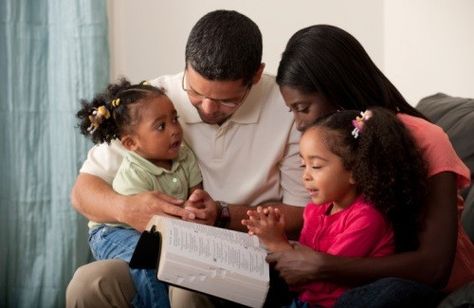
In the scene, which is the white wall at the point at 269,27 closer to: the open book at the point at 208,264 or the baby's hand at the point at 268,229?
the baby's hand at the point at 268,229

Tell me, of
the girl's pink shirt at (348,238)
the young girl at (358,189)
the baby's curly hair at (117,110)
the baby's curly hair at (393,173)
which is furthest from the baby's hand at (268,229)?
the baby's curly hair at (117,110)

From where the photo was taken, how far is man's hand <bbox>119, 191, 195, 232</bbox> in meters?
1.70

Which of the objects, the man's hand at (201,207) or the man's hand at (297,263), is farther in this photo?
the man's hand at (201,207)

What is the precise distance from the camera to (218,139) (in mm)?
1968

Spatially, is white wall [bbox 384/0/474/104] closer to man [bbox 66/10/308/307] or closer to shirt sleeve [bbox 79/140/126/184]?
man [bbox 66/10/308/307]

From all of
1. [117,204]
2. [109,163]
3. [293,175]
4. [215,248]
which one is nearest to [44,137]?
[109,163]

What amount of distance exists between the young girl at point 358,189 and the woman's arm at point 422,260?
0.10 feet

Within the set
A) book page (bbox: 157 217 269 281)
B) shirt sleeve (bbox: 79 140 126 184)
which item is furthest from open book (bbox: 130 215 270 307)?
shirt sleeve (bbox: 79 140 126 184)

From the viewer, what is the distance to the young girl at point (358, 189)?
4.91 ft

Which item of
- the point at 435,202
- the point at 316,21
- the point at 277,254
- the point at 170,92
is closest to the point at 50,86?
the point at 170,92

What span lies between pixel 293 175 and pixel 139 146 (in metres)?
0.44

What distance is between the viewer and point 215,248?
1486 mm

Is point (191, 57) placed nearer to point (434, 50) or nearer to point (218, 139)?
point (218, 139)

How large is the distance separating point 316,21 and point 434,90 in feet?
1.89
